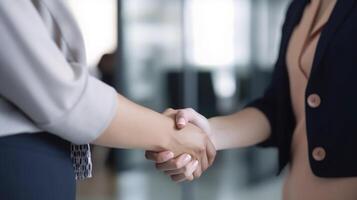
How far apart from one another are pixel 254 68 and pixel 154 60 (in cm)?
107

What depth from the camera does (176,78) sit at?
16.4 feet

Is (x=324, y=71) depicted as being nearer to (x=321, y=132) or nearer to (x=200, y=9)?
(x=321, y=132)

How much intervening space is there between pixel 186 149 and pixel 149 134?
247 millimetres

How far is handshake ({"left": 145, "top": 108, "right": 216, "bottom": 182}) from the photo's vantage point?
45.8 inches

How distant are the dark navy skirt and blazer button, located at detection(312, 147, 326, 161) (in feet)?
1.87

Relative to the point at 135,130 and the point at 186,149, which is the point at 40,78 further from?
the point at 186,149

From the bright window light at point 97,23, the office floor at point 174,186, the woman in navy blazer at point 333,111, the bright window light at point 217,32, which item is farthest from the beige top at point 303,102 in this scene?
the bright window light at point 97,23

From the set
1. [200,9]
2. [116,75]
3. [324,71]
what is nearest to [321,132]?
[324,71]

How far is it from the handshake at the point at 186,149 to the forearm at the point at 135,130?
69 mm

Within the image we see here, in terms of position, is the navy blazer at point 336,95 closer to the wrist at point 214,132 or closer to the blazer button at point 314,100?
the blazer button at point 314,100

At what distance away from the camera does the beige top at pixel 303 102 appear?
3.91 ft

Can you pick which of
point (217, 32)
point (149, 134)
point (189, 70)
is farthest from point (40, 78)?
point (217, 32)

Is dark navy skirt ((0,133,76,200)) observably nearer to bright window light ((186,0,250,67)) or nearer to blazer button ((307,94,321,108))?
blazer button ((307,94,321,108))

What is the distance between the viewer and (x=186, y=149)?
4.01 feet
